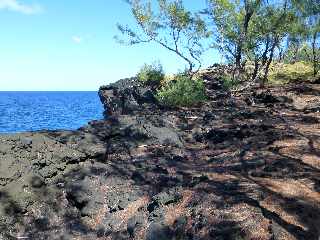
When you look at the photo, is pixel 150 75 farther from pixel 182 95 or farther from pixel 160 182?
pixel 160 182

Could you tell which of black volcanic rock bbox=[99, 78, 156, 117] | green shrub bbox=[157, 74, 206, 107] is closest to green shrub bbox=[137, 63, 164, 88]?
black volcanic rock bbox=[99, 78, 156, 117]

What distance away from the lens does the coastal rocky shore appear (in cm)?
911

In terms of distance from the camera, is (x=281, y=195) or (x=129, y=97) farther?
(x=129, y=97)

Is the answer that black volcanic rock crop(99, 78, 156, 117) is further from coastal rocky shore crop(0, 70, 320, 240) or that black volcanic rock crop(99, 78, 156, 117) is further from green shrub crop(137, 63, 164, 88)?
coastal rocky shore crop(0, 70, 320, 240)

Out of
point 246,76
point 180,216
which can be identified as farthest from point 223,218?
point 246,76

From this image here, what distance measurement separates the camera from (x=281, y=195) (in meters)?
9.83

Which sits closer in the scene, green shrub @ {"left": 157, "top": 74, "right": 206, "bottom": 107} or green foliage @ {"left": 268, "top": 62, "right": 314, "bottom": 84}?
green shrub @ {"left": 157, "top": 74, "right": 206, "bottom": 107}

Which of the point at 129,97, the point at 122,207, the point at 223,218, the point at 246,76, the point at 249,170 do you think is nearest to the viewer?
the point at 223,218

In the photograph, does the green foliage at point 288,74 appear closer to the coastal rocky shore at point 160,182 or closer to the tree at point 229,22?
the tree at point 229,22

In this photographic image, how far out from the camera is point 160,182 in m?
11.6

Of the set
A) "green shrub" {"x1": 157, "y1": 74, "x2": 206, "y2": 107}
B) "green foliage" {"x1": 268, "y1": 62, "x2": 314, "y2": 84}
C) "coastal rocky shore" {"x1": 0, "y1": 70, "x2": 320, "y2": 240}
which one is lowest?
"coastal rocky shore" {"x1": 0, "y1": 70, "x2": 320, "y2": 240}

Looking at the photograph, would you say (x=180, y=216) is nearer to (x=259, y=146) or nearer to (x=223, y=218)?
(x=223, y=218)

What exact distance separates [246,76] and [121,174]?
2988 centimetres

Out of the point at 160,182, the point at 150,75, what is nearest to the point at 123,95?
the point at 150,75
